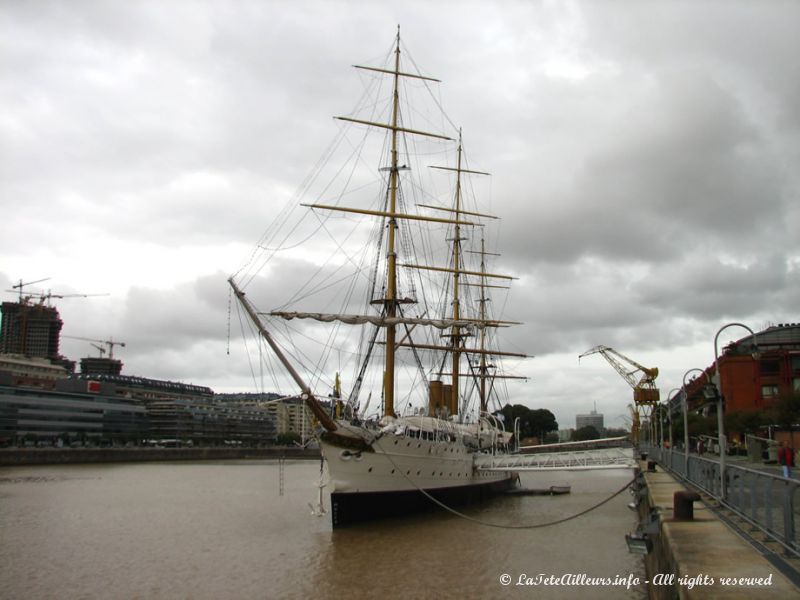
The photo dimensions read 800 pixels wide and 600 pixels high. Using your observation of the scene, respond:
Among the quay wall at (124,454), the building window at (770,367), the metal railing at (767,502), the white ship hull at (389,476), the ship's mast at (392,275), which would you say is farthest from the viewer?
the quay wall at (124,454)

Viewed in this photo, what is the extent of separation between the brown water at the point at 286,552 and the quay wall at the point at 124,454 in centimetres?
4170

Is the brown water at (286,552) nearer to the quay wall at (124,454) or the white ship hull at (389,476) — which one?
the white ship hull at (389,476)

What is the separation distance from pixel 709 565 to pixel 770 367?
279ft

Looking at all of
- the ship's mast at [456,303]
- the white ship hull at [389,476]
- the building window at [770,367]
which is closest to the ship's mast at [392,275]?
the white ship hull at [389,476]

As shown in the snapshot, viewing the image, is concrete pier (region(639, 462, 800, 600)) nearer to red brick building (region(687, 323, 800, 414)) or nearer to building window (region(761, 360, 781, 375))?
red brick building (region(687, 323, 800, 414))

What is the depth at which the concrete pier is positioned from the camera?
30.3 ft

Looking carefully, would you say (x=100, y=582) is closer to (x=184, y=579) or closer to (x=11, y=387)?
(x=184, y=579)

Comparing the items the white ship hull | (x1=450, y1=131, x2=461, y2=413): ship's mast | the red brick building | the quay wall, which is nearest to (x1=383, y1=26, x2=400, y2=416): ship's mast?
the white ship hull

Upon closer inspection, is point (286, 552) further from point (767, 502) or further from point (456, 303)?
point (456, 303)

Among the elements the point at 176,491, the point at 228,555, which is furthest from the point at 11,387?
the point at 228,555

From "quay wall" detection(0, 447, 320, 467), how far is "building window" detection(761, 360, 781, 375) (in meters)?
59.9

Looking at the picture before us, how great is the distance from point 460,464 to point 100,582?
84.7 ft

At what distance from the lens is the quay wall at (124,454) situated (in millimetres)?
93750

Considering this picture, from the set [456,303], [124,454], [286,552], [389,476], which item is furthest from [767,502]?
[124,454]
